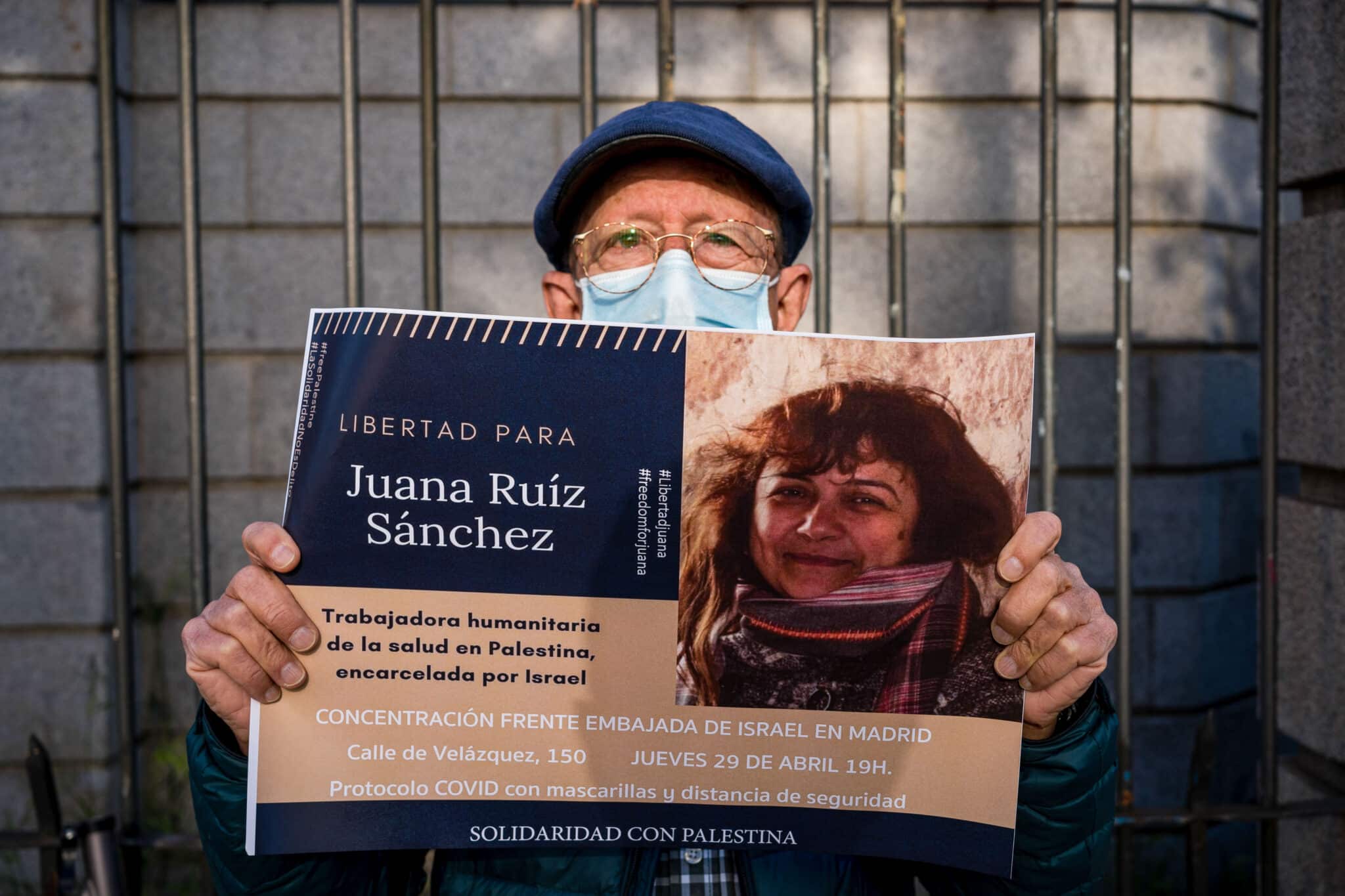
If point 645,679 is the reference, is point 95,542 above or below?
above

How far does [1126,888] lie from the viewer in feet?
6.32

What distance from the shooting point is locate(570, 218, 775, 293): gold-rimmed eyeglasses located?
4.87 ft

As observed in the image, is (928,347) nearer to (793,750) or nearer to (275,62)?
(793,750)

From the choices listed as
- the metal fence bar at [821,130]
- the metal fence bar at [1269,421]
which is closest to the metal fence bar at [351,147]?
the metal fence bar at [821,130]

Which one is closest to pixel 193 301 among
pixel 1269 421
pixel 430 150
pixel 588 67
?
pixel 430 150

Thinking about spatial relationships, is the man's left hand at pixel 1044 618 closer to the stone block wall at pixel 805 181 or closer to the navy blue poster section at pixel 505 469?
the navy blue poster section at pixel 505 469

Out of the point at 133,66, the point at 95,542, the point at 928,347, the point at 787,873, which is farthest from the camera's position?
the point at 133,66

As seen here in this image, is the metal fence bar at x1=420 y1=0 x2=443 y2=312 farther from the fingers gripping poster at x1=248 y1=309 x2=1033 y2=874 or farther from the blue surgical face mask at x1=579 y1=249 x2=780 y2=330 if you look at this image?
the fingers gripping poster at x1=248 y1=309 x2=1033 y2=874

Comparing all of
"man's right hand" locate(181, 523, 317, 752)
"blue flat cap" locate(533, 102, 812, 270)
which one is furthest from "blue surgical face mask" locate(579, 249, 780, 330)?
"man's right hand" locate(181, 523, 317, 752)

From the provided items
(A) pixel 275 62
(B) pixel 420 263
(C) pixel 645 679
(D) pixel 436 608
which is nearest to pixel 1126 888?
(C) pixel 645 679

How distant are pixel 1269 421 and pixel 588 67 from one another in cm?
153

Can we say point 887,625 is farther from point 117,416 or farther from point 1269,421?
point 117,416

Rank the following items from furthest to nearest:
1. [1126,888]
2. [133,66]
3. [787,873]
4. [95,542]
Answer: [133,66]
[95,542]
[1126,888]
[787,873]

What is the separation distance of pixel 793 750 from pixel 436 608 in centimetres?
45
